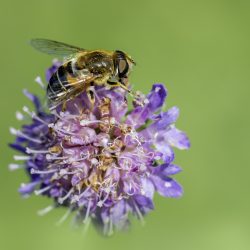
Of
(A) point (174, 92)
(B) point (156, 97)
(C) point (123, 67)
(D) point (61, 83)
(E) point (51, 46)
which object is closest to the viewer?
(D) point (61, 83)

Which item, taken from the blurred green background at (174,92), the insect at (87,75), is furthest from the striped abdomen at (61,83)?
the blurred green background at (174,92)

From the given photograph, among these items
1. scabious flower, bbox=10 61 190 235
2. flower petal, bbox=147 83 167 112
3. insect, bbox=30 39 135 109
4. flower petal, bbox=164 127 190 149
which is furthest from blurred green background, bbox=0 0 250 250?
insect, bbox=30 39 135 109

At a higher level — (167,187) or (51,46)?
→ (51,46)

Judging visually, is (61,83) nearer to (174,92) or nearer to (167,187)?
(167,187)

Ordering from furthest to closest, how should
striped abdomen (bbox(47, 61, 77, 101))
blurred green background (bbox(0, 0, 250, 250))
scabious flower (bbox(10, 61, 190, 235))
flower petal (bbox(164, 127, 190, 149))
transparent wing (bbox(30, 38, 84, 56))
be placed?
blurred green background (bbox(0, 0, 250, 250)), transparent wing (bbox(30, 38, 84, 56)), flower petal (bbox(164, 127, 190, 149)), scabious flower (bbox(10, 61, 190, 235)), striped abdomen (bbox(47, 61, 77, 101))

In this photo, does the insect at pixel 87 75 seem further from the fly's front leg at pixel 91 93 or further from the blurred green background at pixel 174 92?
the blurred green background at pixel 174 92

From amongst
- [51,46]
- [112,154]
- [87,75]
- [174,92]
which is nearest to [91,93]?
[87,75]

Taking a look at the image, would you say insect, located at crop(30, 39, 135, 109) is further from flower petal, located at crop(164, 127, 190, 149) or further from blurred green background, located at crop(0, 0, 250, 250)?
blurred green background, located at crop(0, 0, 250, 250)

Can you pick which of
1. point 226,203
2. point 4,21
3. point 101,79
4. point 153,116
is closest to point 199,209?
point 226,203
